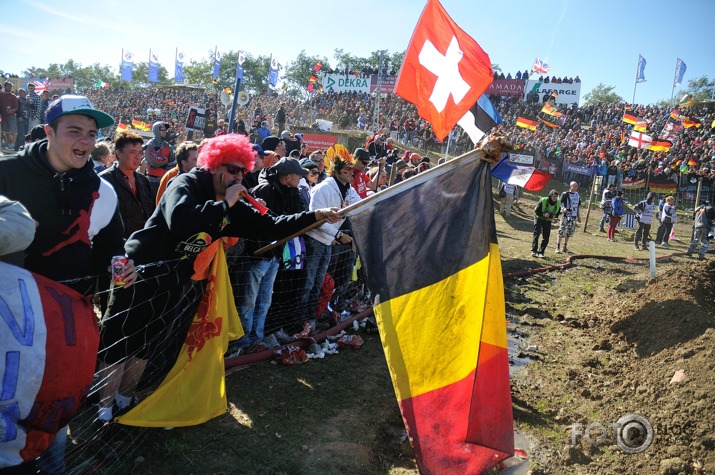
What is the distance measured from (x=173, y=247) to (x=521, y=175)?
4464mm

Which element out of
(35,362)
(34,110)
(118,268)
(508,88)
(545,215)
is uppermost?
(508,88)

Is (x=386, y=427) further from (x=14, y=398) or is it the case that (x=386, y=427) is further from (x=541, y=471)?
(x=14, y=398)

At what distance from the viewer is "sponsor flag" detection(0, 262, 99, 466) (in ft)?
6.28

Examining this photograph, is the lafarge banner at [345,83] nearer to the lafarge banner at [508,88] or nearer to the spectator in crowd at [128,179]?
the lafarge banner at [508,88]

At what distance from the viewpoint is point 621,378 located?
5719 millimetres

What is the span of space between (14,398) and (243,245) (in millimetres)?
3242

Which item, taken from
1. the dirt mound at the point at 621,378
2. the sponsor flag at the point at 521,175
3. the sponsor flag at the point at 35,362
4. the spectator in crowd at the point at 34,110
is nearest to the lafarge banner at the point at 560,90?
the dirt mound at the point at 621,378

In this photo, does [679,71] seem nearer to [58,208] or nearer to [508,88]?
[508,88]

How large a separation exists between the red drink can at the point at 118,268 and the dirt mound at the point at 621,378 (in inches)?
132

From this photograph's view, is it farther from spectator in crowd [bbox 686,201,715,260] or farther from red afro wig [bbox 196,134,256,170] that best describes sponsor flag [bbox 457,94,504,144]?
spectator in crowd [bbox 686,201,715,260]

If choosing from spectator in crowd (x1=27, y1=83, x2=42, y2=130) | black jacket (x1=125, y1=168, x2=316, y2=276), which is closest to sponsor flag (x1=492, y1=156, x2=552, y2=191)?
black jacket (x1=125, y1=168, x2=316, y2=276)

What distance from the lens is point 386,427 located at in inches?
168

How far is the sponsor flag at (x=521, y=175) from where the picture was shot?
6160 mm

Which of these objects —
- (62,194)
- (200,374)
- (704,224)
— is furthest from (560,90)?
(62,194)
